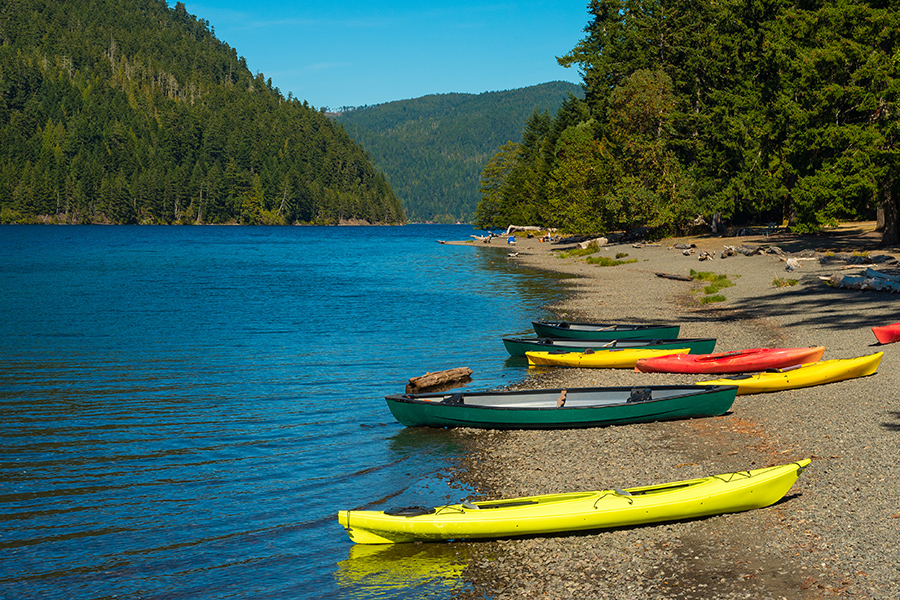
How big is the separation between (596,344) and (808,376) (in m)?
7.88

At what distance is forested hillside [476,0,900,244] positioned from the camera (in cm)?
→ 4081

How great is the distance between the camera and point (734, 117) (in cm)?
5797

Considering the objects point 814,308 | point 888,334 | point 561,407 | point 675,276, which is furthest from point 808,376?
point 675,276

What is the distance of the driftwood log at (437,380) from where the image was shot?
2005cm

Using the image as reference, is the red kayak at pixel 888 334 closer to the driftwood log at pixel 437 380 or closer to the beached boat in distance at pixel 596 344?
the beached boat in distance at pixel 596 344

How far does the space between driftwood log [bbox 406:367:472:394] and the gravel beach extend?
5.86 ft

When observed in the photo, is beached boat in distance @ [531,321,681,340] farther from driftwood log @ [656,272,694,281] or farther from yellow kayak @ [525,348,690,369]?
driftwood log @ [656,272,694,281]

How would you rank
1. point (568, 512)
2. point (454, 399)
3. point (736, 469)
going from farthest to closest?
point (454, 399) < point (736, 469) < point (568, 512)

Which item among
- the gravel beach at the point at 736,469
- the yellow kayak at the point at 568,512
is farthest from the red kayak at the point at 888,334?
the yellow kayak at the point at 568,512

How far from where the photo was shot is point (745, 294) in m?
36.3

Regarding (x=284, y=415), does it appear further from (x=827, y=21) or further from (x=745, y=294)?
(x=827, y=21)

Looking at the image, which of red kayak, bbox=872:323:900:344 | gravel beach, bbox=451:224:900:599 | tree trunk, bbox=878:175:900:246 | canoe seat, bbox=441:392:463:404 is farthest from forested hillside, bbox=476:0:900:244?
canoe seat, bbox=441:392:463:404

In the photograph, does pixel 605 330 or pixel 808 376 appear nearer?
pixel 808 376

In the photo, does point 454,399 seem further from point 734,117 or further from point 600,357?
point 734,117
